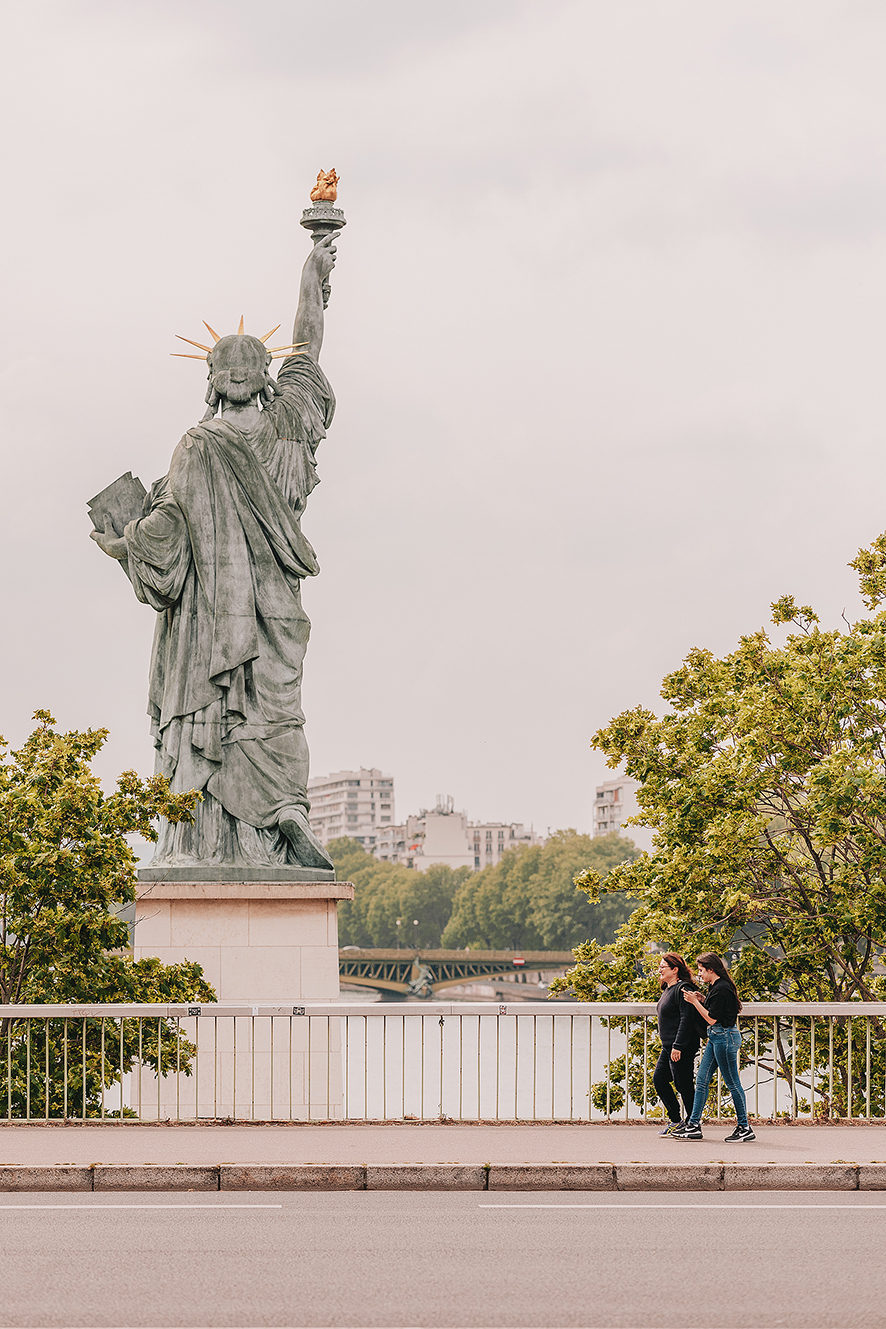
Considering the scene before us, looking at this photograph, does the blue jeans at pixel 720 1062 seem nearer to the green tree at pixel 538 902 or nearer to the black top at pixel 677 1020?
the black top at pixel 677 1020

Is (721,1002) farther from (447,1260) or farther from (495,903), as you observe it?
(495,903)

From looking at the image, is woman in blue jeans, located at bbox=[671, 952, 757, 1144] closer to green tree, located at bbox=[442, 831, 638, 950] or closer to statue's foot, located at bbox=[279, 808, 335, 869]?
Result: statue's foot, located at bbox=[279, 808, 335, 869]

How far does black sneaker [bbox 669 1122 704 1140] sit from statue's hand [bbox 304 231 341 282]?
39.6ft

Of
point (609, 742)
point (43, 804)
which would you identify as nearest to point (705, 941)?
point (609, 742)

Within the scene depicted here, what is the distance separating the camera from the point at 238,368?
19359 mm

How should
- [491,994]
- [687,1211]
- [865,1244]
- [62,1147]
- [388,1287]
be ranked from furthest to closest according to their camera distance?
[491,994] → [62,1147] → [687,1211] → [865,1244] → [388,1287]

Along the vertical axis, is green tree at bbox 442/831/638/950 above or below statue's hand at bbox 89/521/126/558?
below

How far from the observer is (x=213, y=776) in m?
18.7

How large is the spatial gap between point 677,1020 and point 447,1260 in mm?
4372

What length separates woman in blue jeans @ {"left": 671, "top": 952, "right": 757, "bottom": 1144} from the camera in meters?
11.4

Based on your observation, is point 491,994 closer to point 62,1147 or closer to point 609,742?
point 609,742

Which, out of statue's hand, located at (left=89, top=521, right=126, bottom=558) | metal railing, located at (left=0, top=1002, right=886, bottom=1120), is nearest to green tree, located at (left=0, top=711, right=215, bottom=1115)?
metal railing, located at (left=0, top=1002, right=886, bottom=1120)

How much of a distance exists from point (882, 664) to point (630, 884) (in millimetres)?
4096

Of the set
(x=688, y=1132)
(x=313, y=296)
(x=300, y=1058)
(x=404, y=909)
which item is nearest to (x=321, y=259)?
(x=313, y=296)
